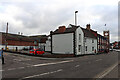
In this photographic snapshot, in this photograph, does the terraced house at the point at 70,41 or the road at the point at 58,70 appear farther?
the terraced house at the point at 70,41

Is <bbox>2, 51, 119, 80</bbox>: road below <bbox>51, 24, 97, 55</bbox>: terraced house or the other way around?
below

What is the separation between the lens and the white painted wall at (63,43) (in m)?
28.9

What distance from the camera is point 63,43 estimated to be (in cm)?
3030

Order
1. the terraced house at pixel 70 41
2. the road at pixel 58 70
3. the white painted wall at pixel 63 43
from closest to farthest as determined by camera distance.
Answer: the road at pixel 58 70
the terraced house at pixel 70 41
the white painted wall at pixel 63 43

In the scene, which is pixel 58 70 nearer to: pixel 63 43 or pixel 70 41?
pixel 70 41

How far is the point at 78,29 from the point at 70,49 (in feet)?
19.8

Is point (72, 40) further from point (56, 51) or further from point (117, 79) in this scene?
point (117, 79)

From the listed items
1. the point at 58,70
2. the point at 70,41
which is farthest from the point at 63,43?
the point at 58,70

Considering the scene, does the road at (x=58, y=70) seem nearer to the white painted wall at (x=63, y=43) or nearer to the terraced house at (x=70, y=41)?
the terraced house at (x=70, y=41)

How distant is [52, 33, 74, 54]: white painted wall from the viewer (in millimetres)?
28914

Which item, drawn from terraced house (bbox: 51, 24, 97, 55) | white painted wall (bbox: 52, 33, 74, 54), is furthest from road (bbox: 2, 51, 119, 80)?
white painted wall (bbox: 52, 33, 74, 54)

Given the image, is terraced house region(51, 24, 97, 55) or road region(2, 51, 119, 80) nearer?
road region(2, 51, 119, 80)

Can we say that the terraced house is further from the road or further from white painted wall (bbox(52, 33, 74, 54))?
the road

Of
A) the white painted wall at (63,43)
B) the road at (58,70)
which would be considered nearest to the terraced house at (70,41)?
the white painted wall at (63,43)
